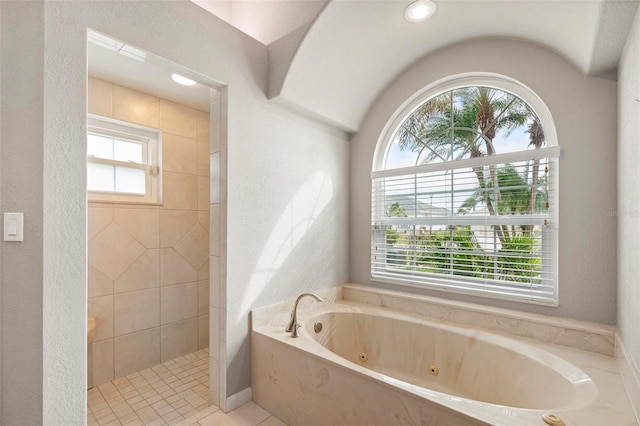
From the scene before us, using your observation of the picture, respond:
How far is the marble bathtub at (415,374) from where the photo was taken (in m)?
1.22

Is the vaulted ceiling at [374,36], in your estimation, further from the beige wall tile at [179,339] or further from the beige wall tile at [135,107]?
the beige wall tile at [179,339]

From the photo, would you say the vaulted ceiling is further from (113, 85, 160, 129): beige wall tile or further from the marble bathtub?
the marble bathtub

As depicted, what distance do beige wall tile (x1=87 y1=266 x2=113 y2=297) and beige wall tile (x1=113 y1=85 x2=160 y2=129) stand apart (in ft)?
3.79

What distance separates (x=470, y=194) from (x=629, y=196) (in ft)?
3.07

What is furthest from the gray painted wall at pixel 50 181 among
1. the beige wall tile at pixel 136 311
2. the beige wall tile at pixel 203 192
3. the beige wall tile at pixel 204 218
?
the beige wall tile at pixel 204 218

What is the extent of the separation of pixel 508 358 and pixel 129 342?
103 inches

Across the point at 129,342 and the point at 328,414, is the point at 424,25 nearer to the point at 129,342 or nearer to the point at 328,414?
the point at 328,414

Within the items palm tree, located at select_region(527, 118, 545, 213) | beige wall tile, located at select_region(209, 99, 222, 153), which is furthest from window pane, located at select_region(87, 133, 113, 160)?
palm tree, located at select_region(527, 118, 545, 213)

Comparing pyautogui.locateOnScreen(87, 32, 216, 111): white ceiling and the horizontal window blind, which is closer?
pyautogui.locateOnScreen(87, 32, 216, 111): white ceiling

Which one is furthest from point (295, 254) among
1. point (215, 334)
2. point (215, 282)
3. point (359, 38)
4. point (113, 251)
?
point (359, 38)

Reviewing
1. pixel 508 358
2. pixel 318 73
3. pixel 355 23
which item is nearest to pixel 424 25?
pixel 355 23

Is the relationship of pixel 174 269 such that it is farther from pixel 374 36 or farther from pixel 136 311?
pixel 374 36

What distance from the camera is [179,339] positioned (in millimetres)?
2666

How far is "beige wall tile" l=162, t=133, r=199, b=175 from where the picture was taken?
2.60 metres
